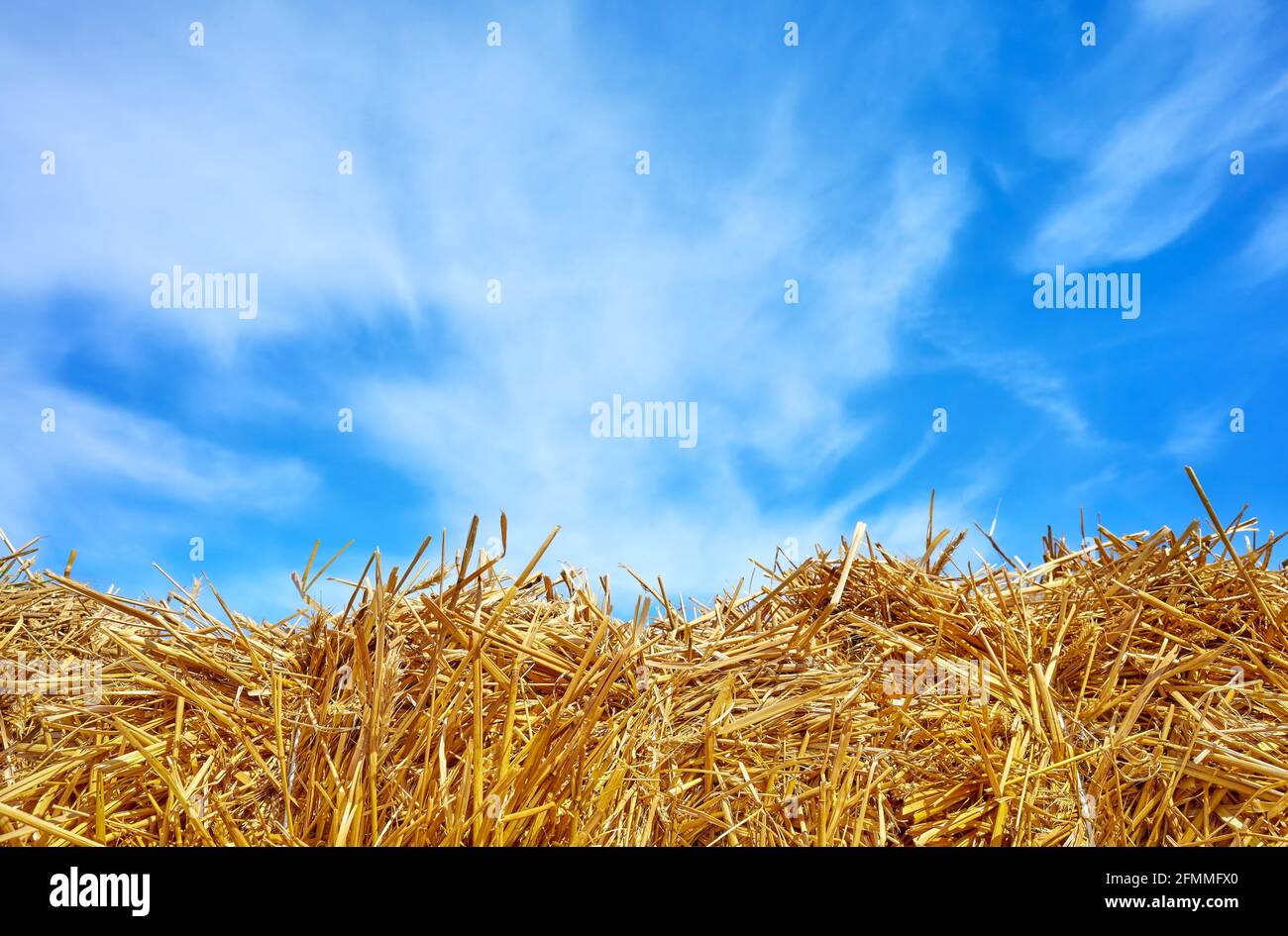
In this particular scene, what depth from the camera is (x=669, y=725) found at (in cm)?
175

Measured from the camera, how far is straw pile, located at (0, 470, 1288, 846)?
1603 mm

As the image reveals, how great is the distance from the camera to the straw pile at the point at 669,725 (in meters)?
1.60
